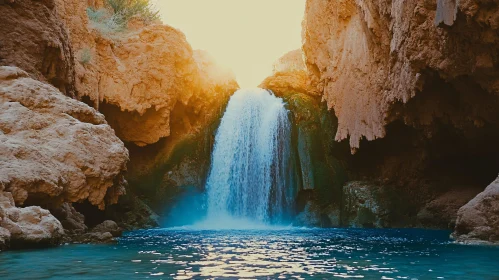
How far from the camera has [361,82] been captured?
24.5m

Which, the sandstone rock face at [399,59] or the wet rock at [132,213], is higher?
the sandstone rock face at [399,59]

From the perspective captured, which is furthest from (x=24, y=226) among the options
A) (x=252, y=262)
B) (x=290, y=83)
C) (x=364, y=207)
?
(x=290, y=83)

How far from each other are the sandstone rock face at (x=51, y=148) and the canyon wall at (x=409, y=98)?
11.0m

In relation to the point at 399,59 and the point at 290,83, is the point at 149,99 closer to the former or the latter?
the point at 290,83

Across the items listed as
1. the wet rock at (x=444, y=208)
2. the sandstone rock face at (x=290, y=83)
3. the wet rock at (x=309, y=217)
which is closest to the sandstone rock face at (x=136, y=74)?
the sandstone rock face at (x=290, y=83)

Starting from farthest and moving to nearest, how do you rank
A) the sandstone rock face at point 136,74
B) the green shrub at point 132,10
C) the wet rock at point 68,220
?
the green shrub at point 132,10 < the sandstone rock face at point 136,74 < the wet rock at point 68,220

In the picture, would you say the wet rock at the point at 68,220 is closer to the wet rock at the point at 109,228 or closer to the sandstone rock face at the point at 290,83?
the wet rock at the point at 109,228

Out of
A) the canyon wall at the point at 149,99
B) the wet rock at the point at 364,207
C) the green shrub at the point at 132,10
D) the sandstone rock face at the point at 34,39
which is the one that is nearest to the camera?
the sandstone rock face at the point at 34,39

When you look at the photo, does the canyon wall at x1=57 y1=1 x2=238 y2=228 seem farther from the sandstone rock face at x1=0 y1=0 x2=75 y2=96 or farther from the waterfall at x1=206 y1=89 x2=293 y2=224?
the sandstone rock face at x1=0 y1=0 x2=75 y2=96

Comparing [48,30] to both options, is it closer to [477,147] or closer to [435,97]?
[435,97]

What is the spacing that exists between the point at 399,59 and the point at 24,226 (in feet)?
48.1

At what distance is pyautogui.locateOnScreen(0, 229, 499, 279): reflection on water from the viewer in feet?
25.5

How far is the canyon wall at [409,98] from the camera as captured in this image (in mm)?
15922

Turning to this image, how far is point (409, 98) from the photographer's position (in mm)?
19156
